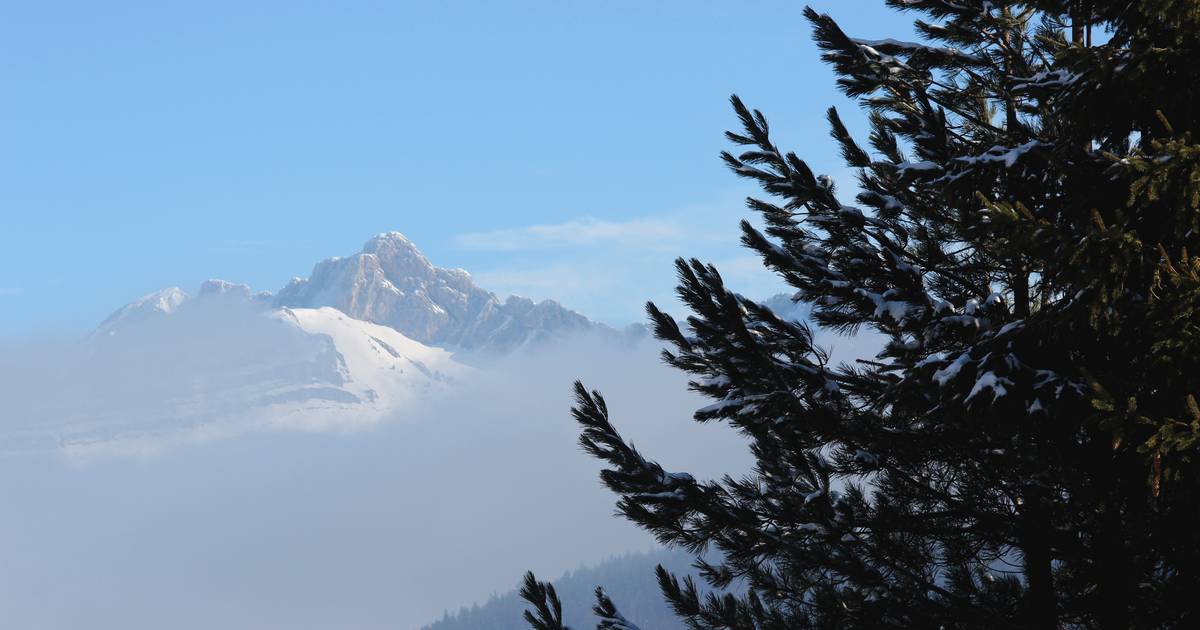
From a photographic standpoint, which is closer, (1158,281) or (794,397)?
(1158,281)

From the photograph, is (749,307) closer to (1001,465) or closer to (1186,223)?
(1001,465)

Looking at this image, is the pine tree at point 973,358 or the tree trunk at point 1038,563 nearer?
the pine tree at point 973,358

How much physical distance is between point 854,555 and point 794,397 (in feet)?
4.05

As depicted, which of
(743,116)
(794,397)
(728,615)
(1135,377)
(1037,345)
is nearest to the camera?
(1135,377)

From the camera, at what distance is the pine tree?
5402 mm

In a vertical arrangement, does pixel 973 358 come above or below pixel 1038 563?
above

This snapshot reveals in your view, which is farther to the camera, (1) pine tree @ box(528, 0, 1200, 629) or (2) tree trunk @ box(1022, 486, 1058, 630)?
(2) tree trunk @ box(1022, 486, 1058, 630)

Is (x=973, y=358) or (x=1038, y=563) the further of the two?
(x=1038, y=563)

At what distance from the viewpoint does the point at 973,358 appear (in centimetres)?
631

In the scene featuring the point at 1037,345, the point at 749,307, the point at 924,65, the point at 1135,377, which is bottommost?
the point at 1135,377

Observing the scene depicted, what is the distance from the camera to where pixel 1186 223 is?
5363mm

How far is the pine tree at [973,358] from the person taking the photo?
213 inches

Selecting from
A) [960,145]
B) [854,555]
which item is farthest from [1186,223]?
[854,555]

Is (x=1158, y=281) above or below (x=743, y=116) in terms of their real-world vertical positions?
below
